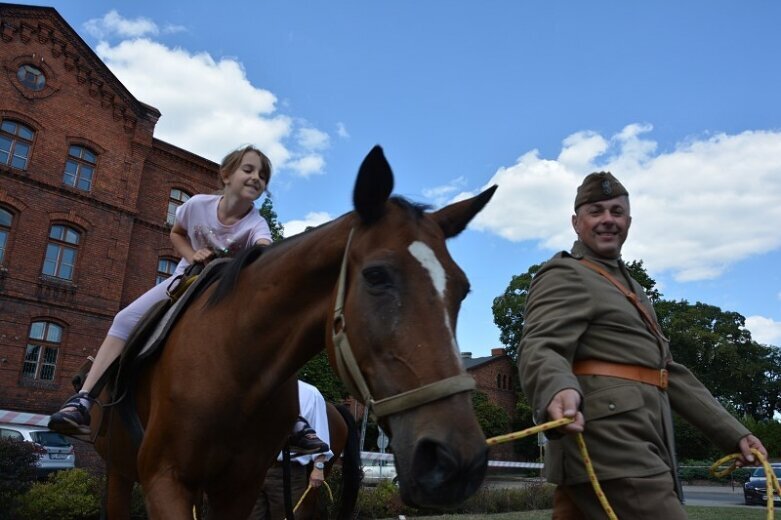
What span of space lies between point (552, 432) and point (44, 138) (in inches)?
1093

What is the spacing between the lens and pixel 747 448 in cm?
280

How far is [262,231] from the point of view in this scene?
408 cm

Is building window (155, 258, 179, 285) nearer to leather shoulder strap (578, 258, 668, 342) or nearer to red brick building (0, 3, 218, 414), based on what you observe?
red brick building (0, 3, 218, 414)

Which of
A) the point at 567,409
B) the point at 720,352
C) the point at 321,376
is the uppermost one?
the point at 720,352

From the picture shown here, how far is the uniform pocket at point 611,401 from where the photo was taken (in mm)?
2588

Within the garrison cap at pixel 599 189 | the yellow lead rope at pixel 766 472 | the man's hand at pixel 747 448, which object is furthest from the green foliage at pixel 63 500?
the man's hand at pixel 747 448

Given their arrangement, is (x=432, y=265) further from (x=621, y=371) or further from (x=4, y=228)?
(x=4, y=228)

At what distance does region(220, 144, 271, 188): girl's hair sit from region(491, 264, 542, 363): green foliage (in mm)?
46804

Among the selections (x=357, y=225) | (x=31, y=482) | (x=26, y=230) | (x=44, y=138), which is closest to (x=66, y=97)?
(x=44, y=138)

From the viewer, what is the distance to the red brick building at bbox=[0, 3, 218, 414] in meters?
23.2

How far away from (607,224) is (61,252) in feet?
86.6

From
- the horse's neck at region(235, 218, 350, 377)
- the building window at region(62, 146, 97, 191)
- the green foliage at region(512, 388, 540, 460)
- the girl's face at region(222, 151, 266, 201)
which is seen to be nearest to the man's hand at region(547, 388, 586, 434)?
Result: the horse's neck at region(235, 218, 350, 377)

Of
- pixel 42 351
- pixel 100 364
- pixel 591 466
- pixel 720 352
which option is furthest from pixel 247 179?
pixel 720 352

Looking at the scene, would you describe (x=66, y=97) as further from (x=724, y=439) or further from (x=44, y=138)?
(x=724, y=439)
